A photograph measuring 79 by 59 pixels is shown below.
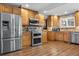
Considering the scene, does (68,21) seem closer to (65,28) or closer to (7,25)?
(65,28)

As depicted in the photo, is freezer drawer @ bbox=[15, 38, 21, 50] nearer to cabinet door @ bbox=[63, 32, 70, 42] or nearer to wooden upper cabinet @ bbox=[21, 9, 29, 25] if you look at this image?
wooden upper cabinet @ bbox=[21, 9, 29, 25]

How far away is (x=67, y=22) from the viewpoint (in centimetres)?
891

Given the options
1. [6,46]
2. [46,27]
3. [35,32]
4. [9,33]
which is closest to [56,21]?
[46,27]

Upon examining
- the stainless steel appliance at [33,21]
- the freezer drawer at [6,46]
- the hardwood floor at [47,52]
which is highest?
the stainless steel appliance at [33,21]

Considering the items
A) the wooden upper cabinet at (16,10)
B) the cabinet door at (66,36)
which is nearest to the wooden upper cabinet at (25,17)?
the wooden upper cabinet at (16,10)

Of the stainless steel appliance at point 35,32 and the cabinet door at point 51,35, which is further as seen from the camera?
the cabinet door at point 51,35

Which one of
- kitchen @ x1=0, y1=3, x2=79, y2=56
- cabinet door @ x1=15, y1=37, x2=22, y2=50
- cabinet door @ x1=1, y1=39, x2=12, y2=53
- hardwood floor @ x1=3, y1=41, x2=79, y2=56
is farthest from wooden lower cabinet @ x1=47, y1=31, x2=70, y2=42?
cabinet door @ x1=1, y1=39, x2=12, y2=53

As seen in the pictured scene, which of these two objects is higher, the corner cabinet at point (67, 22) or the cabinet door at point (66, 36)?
the corner cabinet at point (67, 22)

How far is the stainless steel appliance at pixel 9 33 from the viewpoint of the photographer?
14.1 ft

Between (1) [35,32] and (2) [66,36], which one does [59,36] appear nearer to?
(2) [66,36]

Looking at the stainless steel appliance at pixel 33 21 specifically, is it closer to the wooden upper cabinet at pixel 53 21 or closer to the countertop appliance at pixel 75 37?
the countertop appliance at pixel 75 37

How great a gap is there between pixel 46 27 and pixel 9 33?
5.68 m

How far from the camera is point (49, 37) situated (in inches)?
349

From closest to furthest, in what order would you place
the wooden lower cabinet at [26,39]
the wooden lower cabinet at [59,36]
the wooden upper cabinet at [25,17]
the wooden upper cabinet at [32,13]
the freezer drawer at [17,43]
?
the freezer drawer at [17,43] < the wooden lower cabinet at [26,39] < the wooden upper cabinet at [25,17] < the wooden upper cabinet at [32,13] < the wooden lower cabinet at [59,36]
